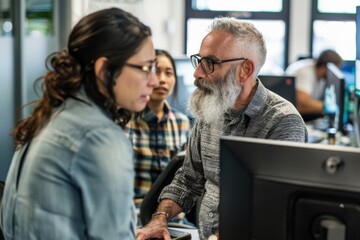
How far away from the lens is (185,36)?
842cm

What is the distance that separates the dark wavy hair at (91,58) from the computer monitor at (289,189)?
0.94 ft

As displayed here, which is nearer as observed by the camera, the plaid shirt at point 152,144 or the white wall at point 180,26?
the plaid shirt at point 152,144

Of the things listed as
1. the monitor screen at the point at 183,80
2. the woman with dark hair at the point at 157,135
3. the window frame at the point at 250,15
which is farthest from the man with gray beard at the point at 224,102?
the window frame at the point at 250,15

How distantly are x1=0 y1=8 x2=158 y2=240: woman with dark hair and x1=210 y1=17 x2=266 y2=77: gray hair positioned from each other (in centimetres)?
72

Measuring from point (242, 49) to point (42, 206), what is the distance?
3.35 feet

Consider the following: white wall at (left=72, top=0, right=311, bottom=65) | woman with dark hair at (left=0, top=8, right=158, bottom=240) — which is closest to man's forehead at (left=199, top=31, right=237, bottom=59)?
woman with dark hair at (left=0, top=8, right=158, bottom=240)

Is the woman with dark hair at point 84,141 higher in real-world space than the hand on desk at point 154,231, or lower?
higher

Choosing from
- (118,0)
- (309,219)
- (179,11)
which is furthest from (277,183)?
(179,11)

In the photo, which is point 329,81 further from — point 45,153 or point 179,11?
point 45,153

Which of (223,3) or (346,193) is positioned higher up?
(223,3)

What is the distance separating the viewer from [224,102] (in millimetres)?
2154

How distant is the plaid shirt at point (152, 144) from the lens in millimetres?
3408

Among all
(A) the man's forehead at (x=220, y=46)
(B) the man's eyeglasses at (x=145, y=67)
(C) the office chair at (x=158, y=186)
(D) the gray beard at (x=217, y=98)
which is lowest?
(C) the office chair at (x=158, y=186)

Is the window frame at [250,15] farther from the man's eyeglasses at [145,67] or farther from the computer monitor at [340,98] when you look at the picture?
the man's eyeglasses at [145,67]
